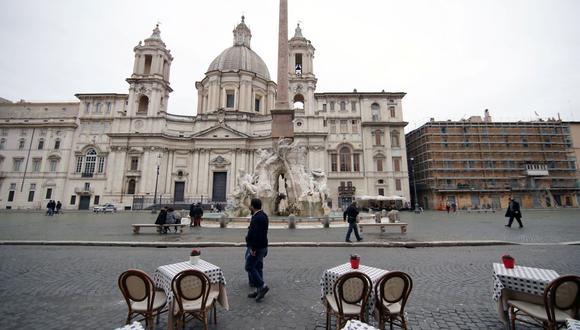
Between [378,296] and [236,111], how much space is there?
141 feet

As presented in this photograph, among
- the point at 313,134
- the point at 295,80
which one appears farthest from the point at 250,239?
the point at 295,80

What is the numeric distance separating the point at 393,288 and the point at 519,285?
1416mm

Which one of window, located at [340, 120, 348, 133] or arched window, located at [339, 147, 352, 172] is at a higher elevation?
window, located at [340, 120, 348, 133]

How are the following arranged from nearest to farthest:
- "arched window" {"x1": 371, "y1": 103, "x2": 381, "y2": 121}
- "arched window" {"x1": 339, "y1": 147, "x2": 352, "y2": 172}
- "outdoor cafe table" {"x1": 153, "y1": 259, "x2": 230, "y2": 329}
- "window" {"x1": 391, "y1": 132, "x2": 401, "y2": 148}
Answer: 1. "outdoor cafe table" {"x1": 153, "y1": 259, "x2": 230, "y2": 329}
2. "arched window" {"x1": 339, "y1": 147, "x2": 352, "y2": 172}
3. "window" {"x1": 391, "y1": 132, "x2": 401, "y2": 148}
4. "arched window" {"x1": 371, "y1": 103, "x2": 381, "y2": 121}

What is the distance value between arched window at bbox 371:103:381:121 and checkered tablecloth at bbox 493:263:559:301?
40.2m

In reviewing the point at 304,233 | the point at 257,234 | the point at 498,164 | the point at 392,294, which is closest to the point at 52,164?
the point at 304,233

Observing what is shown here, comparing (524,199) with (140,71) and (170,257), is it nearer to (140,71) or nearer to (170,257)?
(170,257)

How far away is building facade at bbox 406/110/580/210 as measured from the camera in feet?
128

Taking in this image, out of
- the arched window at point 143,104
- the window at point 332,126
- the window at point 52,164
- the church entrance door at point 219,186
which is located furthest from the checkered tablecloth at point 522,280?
the window at point 52,164

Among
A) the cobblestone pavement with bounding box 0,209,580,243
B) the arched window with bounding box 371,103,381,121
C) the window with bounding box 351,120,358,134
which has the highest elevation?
the arched window with bounding box 371,103,381,121

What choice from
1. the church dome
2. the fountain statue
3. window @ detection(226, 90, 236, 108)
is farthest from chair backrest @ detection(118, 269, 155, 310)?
the church dome

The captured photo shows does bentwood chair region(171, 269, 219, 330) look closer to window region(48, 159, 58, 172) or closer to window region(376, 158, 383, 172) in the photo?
window region(376, 158, 383, 172)

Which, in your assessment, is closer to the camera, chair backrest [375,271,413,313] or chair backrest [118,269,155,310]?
chair backrest [375,271,413,313]

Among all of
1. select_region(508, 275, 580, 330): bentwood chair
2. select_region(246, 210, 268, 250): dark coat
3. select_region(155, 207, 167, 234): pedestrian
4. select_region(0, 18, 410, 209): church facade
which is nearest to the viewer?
select_region(508, 275, 580, 330): bentwood chair
